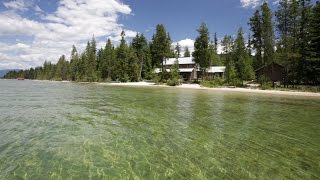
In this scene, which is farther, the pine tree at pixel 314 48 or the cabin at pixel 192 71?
the cabin at pixel 192 71

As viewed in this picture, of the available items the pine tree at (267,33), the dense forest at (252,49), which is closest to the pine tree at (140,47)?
the dense forest at (252,49)

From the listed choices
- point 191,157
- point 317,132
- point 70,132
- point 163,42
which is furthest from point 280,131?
point 163,42

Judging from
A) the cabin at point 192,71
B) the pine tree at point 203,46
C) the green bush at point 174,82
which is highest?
the pine tree at point 203,46

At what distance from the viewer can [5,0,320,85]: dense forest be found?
190 feet

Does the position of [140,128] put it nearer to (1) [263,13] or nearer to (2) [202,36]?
(1) [263,13]

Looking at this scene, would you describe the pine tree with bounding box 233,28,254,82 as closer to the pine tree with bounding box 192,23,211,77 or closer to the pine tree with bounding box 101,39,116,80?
the pine tree with bounding box 192,23,211,77

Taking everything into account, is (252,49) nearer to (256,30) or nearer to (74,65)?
(256,30)

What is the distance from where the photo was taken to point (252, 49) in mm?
83250

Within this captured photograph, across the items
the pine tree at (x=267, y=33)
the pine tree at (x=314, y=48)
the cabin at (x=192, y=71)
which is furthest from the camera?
the cabin at (x=192, y=71)

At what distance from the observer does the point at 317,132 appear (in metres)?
17.5

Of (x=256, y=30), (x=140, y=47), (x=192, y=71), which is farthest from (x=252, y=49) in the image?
(x=140, y=47)

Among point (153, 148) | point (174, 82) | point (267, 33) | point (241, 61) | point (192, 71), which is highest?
point (267, 33)

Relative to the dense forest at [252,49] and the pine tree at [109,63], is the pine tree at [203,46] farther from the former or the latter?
the pine tree at [109,63]

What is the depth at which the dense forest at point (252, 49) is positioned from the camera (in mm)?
57969
